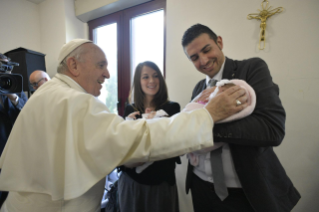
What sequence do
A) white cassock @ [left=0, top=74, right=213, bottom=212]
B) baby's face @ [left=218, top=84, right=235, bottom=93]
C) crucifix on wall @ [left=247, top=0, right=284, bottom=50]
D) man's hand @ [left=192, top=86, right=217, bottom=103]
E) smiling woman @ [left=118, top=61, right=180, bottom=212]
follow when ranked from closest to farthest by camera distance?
white cassock @ [left=0, top=74, right=213, bottom=212] < baby's face @ [left=218, top=84, right=235, bottom=93] < man's hand @ [left=192, top=86, right=217, bottom=103] < smiling woman @ [left=118, top=61, right=180, bottom=212] < crucifix on wall @ [left=247, top=0, right=284, bottom=50]

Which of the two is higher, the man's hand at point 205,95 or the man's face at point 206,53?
the man's face at point 206,53

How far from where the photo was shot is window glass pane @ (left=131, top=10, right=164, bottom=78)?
253cm

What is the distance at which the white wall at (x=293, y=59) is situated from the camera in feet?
4.52

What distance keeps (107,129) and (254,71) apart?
90 centimetres

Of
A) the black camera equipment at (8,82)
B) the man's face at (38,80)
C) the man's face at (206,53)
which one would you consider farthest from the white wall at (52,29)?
the man's face at (206,53)

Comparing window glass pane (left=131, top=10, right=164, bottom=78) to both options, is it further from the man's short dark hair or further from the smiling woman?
the man's short dark hair

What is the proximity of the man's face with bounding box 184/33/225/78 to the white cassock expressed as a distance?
457 mm

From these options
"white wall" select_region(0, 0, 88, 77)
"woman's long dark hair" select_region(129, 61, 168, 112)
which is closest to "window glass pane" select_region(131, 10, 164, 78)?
"woman's long dark hair" select_region(129, 61, 168, 112)

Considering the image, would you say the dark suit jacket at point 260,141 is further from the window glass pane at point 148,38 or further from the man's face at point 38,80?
the man's face at point 38,80

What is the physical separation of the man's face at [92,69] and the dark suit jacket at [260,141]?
89cm

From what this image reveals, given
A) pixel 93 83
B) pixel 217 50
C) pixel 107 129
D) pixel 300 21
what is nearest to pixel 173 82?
pixel 217 50

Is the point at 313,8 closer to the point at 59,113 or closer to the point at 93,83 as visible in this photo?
the point at 93,83

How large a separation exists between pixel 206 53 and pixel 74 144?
3.32ft

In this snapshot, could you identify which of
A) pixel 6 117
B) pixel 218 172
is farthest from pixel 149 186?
pixel 6 117
